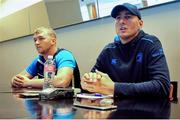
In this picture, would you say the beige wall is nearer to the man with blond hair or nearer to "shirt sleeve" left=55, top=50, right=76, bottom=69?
the man with blond hair

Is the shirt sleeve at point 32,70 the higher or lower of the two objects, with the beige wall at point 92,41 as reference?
lower

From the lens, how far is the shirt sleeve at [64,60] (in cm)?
240

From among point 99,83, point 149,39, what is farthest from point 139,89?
point 149,39

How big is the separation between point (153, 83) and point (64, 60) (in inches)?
41.9

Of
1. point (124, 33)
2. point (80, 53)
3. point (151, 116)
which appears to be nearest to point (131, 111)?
point (151, 116)

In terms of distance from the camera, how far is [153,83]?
1530 millimetres

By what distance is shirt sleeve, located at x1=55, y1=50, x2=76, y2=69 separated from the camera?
7.89ft

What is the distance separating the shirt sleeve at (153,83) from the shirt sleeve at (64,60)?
845 millimetres

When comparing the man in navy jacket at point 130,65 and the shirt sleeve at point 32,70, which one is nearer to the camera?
the man in navy jacket at point 130,65

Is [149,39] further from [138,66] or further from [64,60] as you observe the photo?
[64,60]

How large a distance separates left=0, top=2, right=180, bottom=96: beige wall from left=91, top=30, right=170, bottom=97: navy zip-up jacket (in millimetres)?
250

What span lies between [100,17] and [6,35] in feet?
7.56

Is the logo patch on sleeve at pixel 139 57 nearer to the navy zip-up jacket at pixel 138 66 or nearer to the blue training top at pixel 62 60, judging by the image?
the navy zip-up jacket at pixel 138 66

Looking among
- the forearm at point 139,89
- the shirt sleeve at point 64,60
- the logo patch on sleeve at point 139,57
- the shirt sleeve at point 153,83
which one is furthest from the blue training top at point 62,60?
the forearm at point 139,89
